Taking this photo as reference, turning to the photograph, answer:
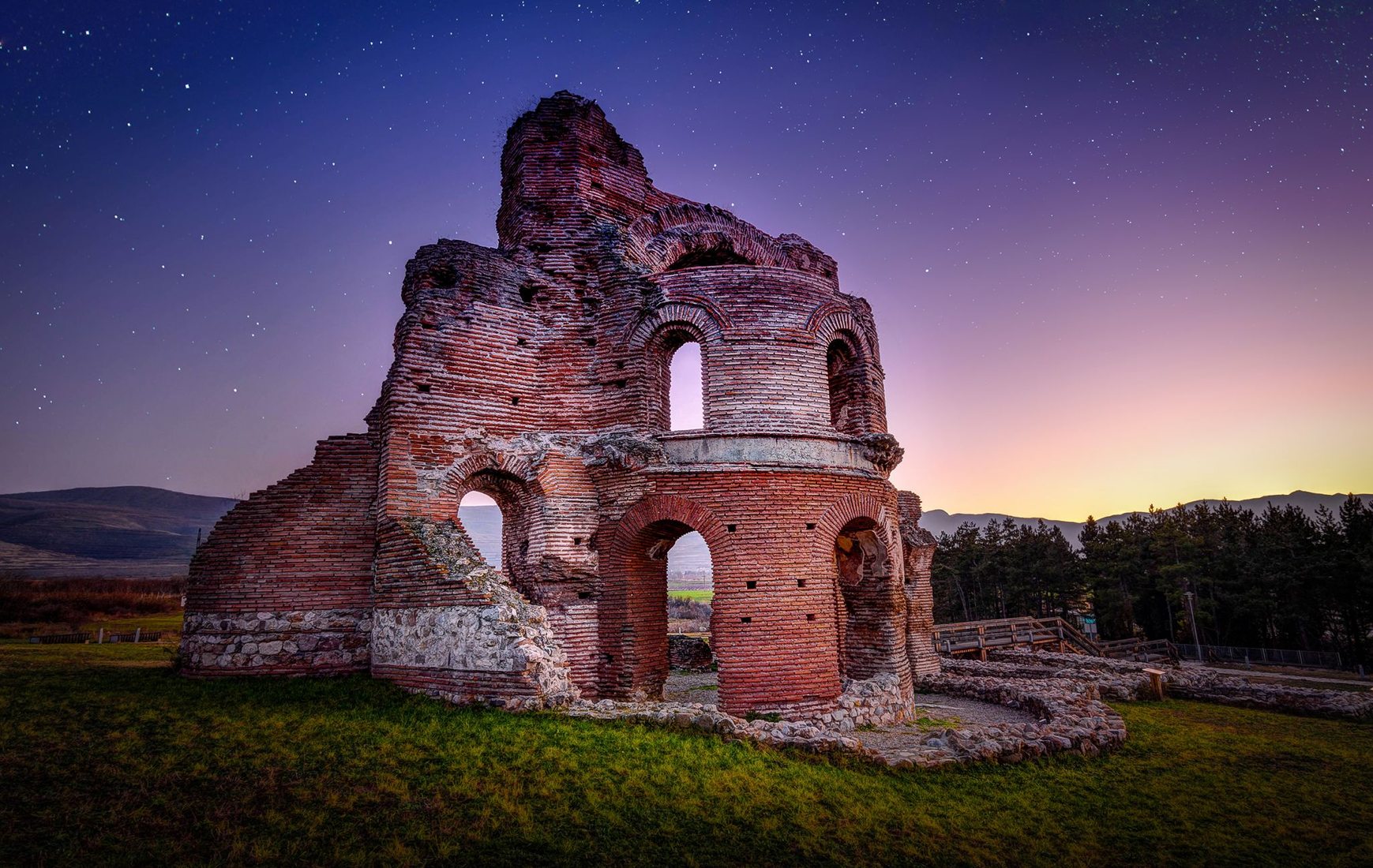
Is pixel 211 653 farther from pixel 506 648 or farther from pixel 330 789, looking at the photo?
pixel 330 789

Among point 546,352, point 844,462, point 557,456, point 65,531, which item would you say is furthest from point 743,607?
point 65,531

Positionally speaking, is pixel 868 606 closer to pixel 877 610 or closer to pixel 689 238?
pixel 877 610

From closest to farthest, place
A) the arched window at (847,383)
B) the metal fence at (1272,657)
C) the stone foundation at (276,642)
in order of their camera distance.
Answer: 1. the stone foundation at (276,642)
2. the arched window at (847,383)
3. the metal fence at (1272,657)

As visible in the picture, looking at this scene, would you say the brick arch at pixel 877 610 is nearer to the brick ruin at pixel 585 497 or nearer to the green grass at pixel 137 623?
the brick ruin at pixel 585 497

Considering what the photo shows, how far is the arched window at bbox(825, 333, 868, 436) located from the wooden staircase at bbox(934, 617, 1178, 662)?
1280 centimetres

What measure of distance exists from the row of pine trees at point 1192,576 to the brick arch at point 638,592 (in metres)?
32.3

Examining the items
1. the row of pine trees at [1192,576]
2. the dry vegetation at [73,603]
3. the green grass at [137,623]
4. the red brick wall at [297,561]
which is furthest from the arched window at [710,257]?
the row of pine trees at [1192,576]

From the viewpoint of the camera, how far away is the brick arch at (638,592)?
11.2 metres

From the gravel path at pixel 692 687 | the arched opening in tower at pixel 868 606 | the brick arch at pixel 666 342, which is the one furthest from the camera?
the gravel path at pixel 692 687

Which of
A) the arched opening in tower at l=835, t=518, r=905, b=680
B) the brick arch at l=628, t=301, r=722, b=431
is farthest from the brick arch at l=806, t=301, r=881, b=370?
the arched opening in tower at l=835, t=518, r=905, b=680

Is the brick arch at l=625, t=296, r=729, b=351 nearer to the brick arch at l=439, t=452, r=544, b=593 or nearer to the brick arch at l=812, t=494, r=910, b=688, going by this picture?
the brick arch at l=439, t=452, r=544, b=593

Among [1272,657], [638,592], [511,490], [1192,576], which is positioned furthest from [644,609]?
[1192,576]

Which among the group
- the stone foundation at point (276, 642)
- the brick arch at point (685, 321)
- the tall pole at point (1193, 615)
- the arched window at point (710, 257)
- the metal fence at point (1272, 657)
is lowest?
the metal fence at point (1272, 657)

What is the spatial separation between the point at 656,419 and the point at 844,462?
361cm
